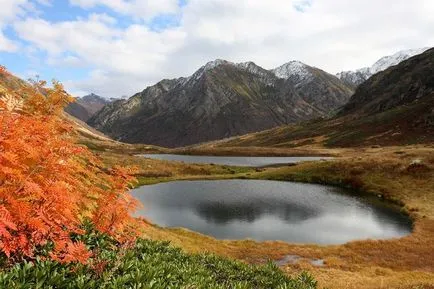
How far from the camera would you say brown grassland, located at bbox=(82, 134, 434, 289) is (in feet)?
134

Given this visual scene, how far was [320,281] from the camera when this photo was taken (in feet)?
119

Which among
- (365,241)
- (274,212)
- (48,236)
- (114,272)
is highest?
(48,236)

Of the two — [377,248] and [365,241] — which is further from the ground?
[365,241]

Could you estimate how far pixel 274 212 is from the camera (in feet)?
249

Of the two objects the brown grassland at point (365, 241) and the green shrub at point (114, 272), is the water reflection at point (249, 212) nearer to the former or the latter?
the brown grassland at point (365, 241)

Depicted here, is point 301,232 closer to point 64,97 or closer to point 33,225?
point 64,97

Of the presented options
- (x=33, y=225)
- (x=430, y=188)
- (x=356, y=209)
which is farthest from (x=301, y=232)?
(x=33, y=225)

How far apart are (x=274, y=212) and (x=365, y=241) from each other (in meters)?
21.5

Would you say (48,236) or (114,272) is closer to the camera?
(114,272)

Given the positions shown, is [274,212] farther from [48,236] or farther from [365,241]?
[48,236]

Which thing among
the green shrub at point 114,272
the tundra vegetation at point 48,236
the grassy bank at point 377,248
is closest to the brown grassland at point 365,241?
the grassy bank at point 377,248

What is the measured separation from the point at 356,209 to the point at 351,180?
971 inches

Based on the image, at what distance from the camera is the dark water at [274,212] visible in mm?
62219

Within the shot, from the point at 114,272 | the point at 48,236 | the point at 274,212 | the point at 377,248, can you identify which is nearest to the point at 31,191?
the point at 48,236
